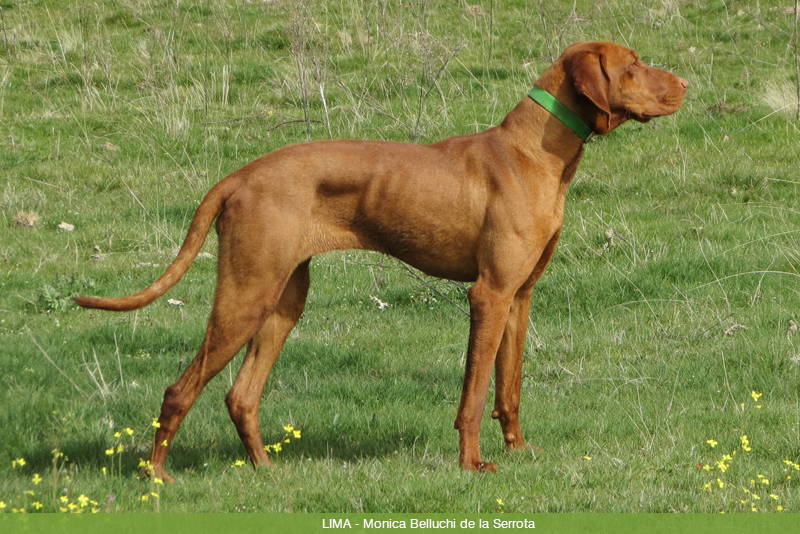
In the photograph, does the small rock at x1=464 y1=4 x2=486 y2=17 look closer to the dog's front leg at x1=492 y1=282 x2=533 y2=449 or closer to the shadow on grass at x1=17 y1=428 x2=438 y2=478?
the dog's front leg at x1=492 y1=282 x2=533 y2=449

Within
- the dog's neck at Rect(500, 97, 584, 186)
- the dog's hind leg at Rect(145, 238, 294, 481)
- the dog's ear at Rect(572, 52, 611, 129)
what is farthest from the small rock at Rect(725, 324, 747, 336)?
the dog's hind leg at Rect(145, 238, 294, 481)

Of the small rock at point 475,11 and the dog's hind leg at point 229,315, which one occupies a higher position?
the dog's hind leg at point 229,315

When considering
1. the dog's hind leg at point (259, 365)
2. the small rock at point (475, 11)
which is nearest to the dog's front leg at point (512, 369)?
the dog's hind leg at point (259, 365)

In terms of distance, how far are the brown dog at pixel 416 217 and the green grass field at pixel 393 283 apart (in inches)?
21.8

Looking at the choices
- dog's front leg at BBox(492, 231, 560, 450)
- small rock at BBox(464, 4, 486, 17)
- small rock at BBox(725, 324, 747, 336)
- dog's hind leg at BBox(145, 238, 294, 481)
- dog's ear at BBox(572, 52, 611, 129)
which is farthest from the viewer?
small rock at BBox(464, 4, 486, 17)

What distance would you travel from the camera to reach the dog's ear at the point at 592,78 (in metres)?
4.73

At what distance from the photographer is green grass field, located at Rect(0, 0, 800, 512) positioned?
15.6ft

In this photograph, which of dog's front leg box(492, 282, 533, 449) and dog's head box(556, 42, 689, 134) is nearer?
dog's head box(556, 42, 689, 134)

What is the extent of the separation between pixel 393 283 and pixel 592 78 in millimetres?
3975

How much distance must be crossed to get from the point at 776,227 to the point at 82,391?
21.0 ft

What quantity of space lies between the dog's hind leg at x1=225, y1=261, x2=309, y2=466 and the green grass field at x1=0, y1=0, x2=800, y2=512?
194 mm

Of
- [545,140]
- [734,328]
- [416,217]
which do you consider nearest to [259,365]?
[416,217]

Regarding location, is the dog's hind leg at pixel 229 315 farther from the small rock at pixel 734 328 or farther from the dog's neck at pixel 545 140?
the small rock at pixel 734 328

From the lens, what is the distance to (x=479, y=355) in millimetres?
4777
